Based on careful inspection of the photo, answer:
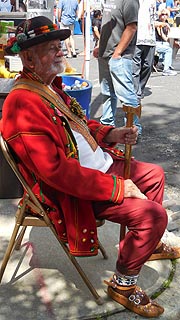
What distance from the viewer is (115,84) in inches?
197

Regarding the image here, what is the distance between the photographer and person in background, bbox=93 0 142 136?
4715 millimetres

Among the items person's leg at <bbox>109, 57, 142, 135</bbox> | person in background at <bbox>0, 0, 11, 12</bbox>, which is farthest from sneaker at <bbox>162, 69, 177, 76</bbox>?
person's leg at <bbox>109, 57, 142, 135</bbox>

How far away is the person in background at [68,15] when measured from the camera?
493 inches

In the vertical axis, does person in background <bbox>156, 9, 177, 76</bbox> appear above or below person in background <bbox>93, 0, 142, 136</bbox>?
below

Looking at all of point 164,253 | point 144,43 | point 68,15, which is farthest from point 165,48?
point 164,253

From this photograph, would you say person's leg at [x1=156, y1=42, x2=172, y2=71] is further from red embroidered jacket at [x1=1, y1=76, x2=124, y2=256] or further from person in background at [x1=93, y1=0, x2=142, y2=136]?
red embroidered jacket at [x1=1, y1=76, x2=124, y2=256]

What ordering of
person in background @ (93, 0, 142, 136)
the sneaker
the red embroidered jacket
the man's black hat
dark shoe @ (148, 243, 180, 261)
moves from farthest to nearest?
the sneaker, person in background @ (93, 0, 142, 136), dark shoe @ (148, 243, 180, 261), the man's black hat, the red embroidered jacket

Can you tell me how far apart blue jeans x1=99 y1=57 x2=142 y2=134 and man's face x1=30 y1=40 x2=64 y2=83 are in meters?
2.44

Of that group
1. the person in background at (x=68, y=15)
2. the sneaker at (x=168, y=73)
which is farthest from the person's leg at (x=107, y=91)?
the person in background at (x=68, y=15)

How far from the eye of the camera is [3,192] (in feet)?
12.4

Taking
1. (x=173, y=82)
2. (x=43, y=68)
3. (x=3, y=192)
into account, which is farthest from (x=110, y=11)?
(x=173, y=82)

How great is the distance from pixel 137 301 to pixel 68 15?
11021mm

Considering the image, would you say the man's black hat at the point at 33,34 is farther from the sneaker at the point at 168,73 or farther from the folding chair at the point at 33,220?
the sneaker at the point at 168,73

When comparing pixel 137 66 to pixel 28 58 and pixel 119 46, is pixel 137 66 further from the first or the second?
pixel 28 58
